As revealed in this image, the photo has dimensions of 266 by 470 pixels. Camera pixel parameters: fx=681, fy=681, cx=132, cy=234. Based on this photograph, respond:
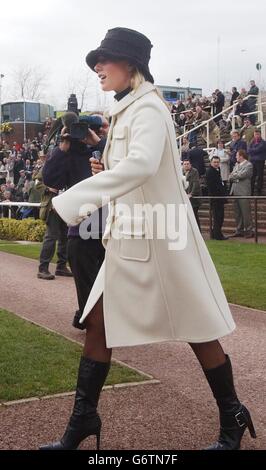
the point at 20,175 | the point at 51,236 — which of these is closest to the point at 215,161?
the point at 51,236

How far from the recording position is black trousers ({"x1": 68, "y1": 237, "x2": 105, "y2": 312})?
5.37m

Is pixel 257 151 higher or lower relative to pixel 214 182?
higher

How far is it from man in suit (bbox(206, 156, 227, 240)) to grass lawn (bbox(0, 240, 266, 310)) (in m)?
→ 0.48

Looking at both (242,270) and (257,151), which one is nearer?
(242,270)

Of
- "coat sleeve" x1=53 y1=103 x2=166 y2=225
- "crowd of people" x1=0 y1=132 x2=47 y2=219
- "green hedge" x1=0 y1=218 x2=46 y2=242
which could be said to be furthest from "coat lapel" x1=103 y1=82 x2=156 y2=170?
"crowd of people" x1=0 y1=132 x2=47 y2=219

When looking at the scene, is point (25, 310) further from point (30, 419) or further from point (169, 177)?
point (169, 177)

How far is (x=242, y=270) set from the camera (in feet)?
33.3

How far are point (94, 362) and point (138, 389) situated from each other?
1102 millimetres

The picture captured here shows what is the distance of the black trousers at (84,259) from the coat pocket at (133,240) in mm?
2116

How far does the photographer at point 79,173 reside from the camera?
491cm

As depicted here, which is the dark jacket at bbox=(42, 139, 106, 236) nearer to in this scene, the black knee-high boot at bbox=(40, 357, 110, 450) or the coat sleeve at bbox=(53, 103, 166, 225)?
the coat sleeve at bbox=(53, 103, 166, 225)

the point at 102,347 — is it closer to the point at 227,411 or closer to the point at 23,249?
the point at 227,411

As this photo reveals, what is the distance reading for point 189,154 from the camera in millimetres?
17203

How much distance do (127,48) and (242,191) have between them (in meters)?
12.4
